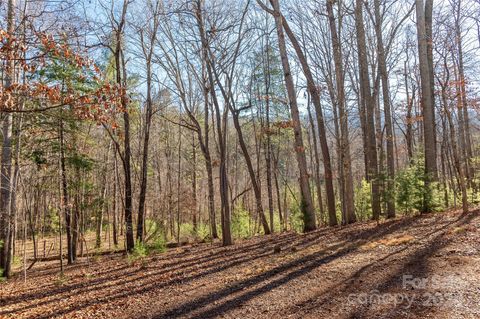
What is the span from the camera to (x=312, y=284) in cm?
439

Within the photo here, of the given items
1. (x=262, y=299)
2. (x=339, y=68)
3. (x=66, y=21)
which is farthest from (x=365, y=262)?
(x=339, y=68)

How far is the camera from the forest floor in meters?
3.48

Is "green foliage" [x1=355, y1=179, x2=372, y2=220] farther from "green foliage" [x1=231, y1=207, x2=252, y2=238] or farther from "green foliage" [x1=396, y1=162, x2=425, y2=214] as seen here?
"green foliage" [x1=231, y1=207, x2=252, y2=238]

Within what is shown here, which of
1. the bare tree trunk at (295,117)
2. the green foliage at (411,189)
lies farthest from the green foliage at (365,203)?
the green foliage at (411,189)

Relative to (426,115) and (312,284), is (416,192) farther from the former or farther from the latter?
(312,284)

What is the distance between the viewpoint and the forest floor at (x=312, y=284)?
348 centimetres

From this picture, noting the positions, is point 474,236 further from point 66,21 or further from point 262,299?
point 66,21

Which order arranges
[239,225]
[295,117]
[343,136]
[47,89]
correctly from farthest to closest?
[239,225] → [343,136] → [295,117] → [47,89]

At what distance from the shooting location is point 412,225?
22.5ft

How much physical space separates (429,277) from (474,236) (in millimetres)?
1980

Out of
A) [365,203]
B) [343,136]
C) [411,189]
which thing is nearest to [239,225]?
[365,203]

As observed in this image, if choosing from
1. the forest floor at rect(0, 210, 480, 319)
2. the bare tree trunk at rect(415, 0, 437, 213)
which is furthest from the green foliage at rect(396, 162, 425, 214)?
the forest floor at rect(0, 210, 480, 319)

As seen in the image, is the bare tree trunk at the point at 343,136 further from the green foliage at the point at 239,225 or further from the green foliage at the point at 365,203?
the green foliage at the point at 239,225

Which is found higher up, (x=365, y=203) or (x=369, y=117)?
(x=369, y=117)
